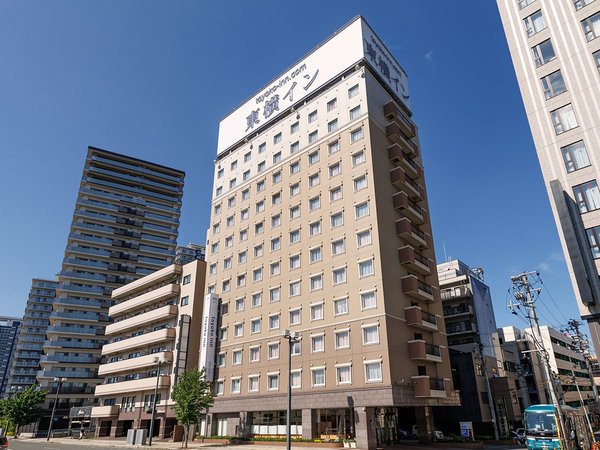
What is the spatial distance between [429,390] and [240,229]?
31.7 m

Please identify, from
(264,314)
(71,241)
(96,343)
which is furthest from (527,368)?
(71,241)

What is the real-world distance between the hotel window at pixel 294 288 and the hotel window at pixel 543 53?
1278 inches

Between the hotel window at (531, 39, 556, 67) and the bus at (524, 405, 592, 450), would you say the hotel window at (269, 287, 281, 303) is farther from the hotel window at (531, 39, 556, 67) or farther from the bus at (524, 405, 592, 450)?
the hotel window at (531, 39, 556, 67)

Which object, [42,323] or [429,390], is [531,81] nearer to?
[429,390]

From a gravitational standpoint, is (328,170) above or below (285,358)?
above

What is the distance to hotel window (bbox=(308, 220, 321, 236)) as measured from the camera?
48.1 meters

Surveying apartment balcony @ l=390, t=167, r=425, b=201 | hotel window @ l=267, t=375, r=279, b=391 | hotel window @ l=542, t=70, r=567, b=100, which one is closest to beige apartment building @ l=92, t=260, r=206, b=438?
hotel window @ l=267, t=375, r=279, b=391

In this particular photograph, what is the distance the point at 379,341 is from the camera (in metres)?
38.4

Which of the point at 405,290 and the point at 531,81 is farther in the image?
the point at 405,290

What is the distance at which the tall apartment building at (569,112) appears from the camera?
32562 millimetres

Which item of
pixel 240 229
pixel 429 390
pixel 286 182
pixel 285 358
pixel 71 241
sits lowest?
pixel 429 390

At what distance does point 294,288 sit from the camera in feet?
156

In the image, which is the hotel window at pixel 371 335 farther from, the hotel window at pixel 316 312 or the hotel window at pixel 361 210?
the hotel window at pixel 361 210

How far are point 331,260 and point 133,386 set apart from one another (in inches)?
1535
